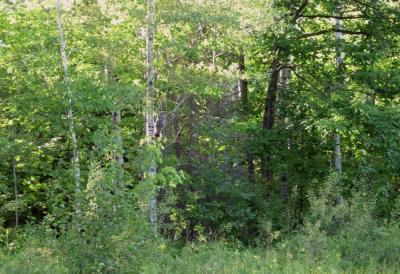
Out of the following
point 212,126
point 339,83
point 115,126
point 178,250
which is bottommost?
A: point 178,250

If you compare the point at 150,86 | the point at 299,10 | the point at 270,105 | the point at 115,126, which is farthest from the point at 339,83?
the point at 115,126

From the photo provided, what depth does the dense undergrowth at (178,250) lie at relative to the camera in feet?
20.2

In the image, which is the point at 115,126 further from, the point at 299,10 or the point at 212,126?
the point at 299,10

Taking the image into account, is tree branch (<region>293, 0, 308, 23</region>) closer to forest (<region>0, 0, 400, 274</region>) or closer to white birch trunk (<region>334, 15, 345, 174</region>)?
forest (<region>0, 0, 400, 274</region>)

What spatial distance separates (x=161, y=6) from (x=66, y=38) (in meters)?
2.31

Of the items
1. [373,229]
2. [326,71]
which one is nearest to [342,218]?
[373,229]

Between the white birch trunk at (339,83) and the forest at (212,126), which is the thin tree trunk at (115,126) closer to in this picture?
the forest at (212,126)

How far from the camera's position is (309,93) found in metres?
12.8

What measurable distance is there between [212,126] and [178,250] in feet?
11.0

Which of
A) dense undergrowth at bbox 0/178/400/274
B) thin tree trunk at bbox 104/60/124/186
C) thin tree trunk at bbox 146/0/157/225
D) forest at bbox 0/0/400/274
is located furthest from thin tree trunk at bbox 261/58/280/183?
thin tree trunk at bbox 146/0/157/225

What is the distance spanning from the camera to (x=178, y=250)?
935cm

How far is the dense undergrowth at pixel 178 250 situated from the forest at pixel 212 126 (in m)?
0.05

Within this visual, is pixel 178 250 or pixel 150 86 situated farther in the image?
pixel 150 86

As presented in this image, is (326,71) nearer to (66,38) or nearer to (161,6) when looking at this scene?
(161,6)
